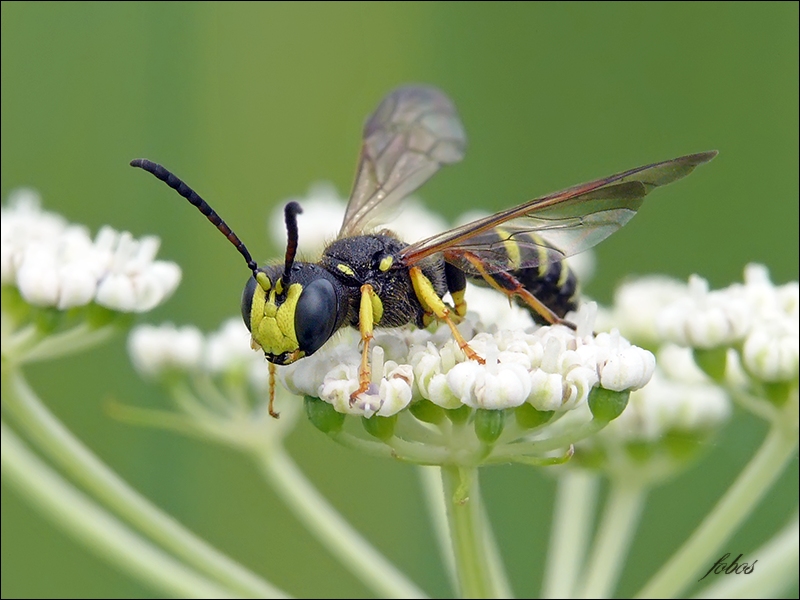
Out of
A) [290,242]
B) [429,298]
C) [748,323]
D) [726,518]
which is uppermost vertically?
[290,242]

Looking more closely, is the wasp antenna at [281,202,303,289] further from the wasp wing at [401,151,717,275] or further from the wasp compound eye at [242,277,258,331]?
the wasp wing at [401,151,717,275]

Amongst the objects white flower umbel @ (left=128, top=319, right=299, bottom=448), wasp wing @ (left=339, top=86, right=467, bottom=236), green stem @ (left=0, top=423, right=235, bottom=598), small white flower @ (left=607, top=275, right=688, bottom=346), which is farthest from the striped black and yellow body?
green stem @ (left=0, top=423, right=235, bottom=598)

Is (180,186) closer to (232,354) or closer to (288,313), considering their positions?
(288,313)

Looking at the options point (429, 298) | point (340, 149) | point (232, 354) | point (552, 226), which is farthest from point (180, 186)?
point (340, 149)

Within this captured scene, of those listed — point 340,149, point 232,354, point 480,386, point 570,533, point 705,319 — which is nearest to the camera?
point 480,386

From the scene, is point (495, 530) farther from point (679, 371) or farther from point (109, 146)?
point (109, 146)

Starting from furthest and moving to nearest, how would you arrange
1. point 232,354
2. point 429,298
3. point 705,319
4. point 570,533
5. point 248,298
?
point 232,354 → point 570,533 → point 705,319 → point 429,298 → point 248,298

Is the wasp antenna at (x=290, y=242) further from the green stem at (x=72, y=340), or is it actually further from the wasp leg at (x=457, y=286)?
the green stem at (x=72, y=340)
